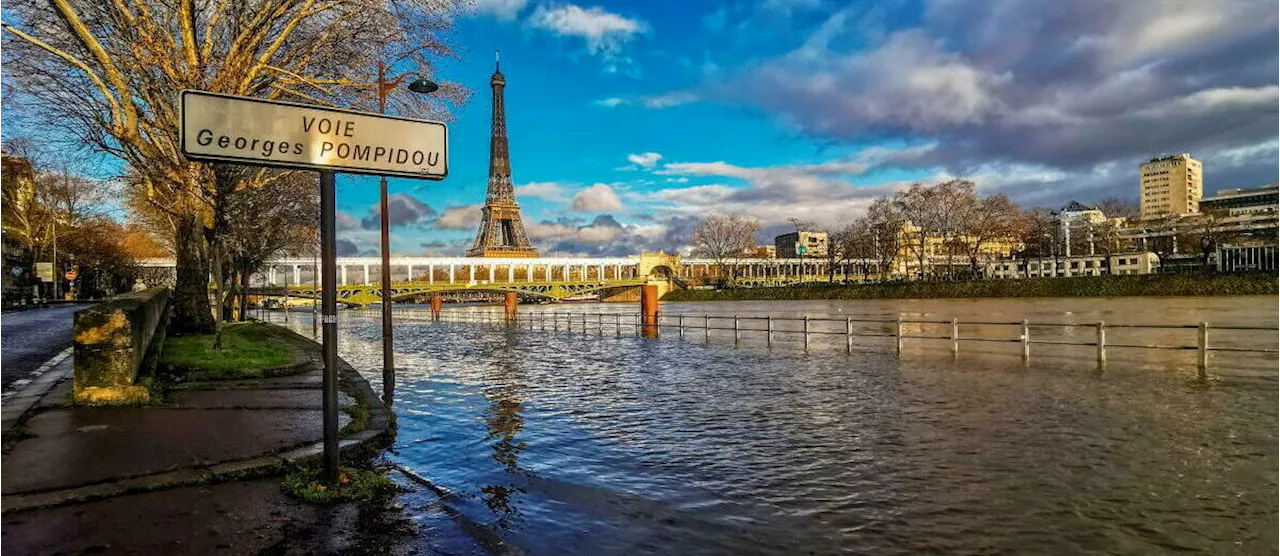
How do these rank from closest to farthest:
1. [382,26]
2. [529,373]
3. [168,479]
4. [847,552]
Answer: [847,552] → [168,479] → [529,373] → [382,26]

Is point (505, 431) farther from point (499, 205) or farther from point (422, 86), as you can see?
point (499, 205)

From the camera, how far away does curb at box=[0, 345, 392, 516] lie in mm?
5688

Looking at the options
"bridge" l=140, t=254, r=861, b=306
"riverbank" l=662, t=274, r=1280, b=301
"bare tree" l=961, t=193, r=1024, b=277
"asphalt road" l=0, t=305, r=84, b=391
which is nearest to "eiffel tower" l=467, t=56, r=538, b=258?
"bridge" l=140, t=254, r=861, b=306

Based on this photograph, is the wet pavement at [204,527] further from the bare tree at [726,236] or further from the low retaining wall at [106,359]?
the bare tree at [726,236]

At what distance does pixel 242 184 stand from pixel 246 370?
9.03m

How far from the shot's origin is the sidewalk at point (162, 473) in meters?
5.10

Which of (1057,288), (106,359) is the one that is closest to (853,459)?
(106,359)

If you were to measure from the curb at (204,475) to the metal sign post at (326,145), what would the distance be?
114 cm

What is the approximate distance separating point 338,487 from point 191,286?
1748 centimetres

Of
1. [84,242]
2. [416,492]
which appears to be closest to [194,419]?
[416,492]

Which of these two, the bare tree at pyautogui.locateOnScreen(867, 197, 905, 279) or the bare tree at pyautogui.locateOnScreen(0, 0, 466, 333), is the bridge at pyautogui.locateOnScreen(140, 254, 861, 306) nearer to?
the bare tree at pyautogui.locateOnScreen(867, 197, 905, 279)

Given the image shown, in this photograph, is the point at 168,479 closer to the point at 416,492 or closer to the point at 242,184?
the point at 416,492

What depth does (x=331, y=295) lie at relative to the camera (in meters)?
5.87

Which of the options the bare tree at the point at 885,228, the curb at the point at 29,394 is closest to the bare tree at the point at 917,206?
the bare tree at the point at 885,228
